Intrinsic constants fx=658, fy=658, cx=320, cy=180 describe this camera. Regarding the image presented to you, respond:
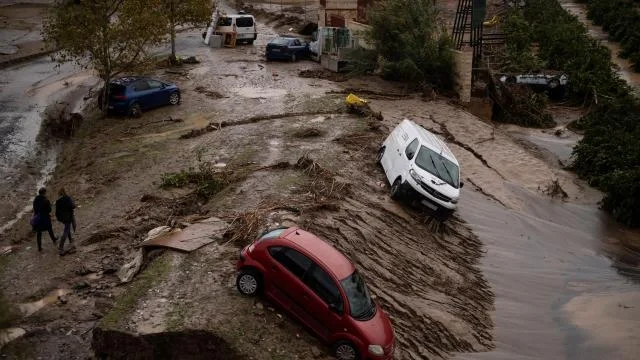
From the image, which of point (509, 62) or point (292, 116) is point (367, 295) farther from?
point (509, 62)

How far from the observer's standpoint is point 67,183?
61.9ft

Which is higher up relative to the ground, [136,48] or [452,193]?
[136,48]

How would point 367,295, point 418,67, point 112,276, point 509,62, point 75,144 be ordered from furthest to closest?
point 509,62
point 418,67
point 75,144
point 112,276
point 367,295

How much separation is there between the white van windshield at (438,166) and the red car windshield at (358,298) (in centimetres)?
654

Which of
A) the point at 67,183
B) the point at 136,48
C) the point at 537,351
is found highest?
the point at 136,48

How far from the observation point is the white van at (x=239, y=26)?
41438 millimetres

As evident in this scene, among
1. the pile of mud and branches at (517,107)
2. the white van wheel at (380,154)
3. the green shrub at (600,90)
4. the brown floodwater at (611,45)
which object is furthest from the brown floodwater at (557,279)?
the brown floodwater at (611,45)

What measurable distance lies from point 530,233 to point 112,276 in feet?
36.7

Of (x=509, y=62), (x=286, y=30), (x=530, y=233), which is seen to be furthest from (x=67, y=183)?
(x=286, y=30)

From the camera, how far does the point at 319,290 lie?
10344 mm

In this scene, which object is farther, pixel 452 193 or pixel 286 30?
pixel 286 30

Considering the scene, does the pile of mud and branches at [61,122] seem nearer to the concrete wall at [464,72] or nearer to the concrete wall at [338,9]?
the concrete wall at [464,72]

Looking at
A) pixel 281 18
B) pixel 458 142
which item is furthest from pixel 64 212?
pixel 281 18

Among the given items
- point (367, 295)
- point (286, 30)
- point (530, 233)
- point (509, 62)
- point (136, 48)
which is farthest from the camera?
point (286, 30)
